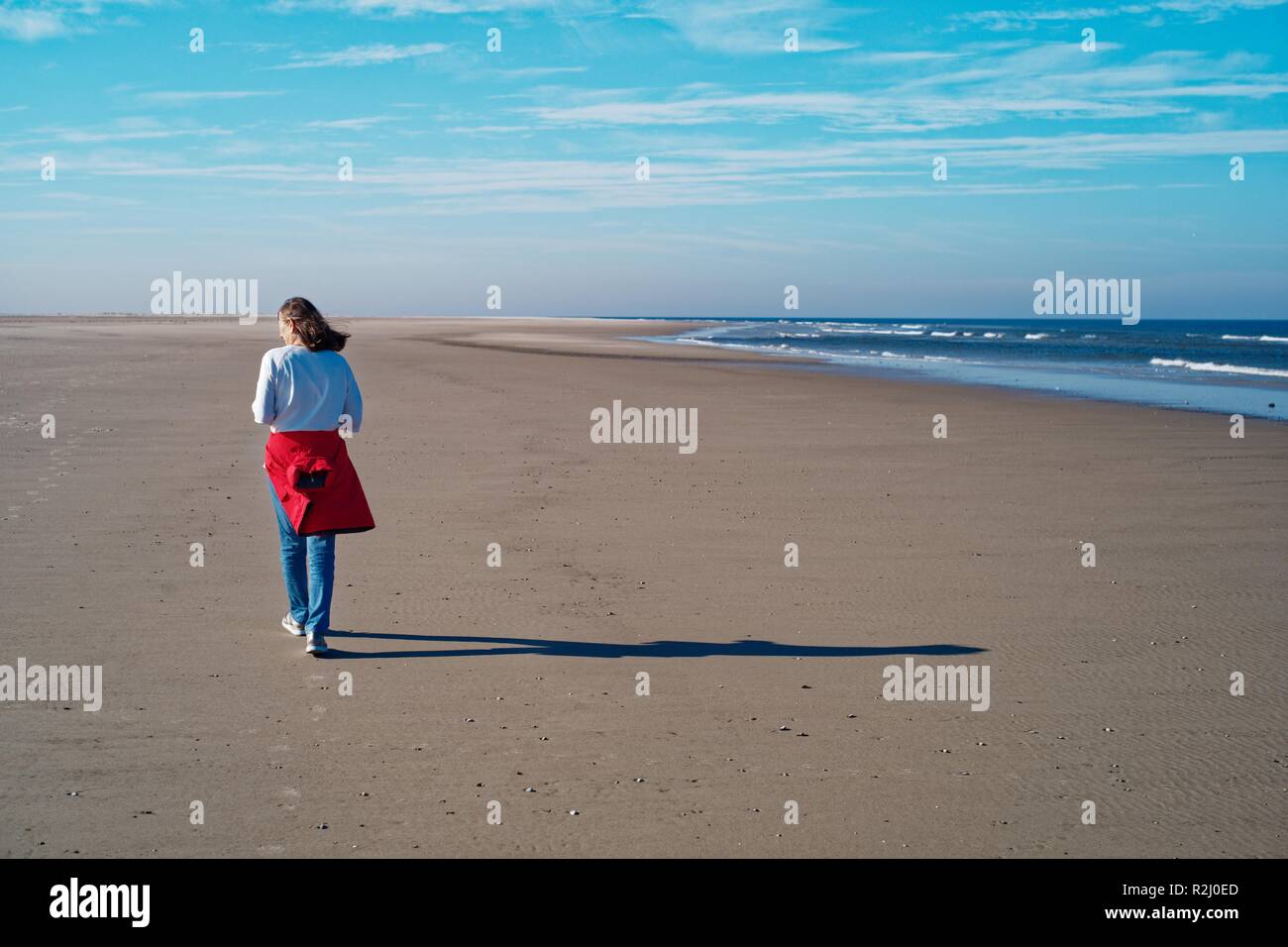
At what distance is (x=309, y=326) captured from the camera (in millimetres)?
6246

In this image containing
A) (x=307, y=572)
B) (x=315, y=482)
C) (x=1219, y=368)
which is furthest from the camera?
(x=1219, y=368)

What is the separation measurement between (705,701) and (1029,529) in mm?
5351

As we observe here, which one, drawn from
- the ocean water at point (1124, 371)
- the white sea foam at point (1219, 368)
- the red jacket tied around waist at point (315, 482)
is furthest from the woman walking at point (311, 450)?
the white sea foam at point (1219, 368)

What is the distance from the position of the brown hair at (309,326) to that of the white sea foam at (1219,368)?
123 feet

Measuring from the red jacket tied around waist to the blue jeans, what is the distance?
3.6 inches

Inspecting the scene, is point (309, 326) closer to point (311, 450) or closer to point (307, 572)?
point (311, 450)

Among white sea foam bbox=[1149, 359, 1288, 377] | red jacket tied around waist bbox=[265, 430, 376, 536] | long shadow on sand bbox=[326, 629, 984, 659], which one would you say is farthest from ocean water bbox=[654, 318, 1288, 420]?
red jacket tied around waist bbox=[265, 430, 376, 536]

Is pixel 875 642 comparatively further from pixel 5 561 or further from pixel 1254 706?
pixel 5 561

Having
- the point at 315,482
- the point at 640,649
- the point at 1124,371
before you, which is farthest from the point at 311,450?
the point at 1124,371

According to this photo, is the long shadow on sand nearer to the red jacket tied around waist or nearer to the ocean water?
the red jacket tied around waist

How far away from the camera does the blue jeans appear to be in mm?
6207

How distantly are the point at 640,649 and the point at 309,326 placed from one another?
108 inches

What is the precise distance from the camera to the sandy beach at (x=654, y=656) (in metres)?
4.27
